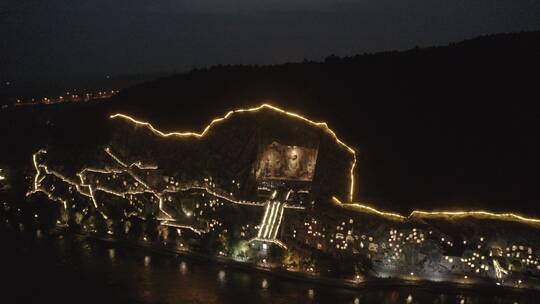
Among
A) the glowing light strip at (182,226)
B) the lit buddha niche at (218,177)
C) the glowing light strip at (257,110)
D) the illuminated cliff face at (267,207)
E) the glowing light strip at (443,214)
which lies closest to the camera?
the glowing light strip at (443,214)

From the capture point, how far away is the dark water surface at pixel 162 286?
9570 mm

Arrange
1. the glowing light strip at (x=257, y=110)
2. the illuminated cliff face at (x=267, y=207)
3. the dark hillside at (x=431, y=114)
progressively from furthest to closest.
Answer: the glowing light strip at (x=257, y=110) < the dark hillside at (x=431, y=114) < the illuminated cliff face at (x=267, y=207)

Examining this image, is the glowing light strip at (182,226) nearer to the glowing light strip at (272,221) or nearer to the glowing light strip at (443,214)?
the glowing light strip at (272,221)

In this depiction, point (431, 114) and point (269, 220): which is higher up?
point (431, 114)

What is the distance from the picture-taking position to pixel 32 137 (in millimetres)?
20094

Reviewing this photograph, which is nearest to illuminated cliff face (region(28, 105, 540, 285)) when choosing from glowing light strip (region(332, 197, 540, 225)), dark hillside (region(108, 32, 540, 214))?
glowing light strip (region(332, 197, 540, 225))

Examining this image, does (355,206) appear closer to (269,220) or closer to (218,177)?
(269,220)

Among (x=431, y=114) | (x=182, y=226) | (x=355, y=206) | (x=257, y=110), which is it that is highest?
(x=431, y=114)

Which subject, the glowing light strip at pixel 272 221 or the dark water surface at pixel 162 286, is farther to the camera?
the glowing light strip at pixel 272 221

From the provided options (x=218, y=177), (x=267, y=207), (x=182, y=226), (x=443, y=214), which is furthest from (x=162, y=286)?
(x=443, y=214)

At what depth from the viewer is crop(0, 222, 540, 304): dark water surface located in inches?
377

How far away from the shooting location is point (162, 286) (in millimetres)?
10234

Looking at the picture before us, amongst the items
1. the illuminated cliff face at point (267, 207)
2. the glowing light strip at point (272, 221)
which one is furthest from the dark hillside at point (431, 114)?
the glowing light strip at point (272, 221)

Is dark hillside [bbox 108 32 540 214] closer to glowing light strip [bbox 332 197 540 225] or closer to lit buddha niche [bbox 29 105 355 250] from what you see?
glowing light strip [bbox 332 197 540 225]
